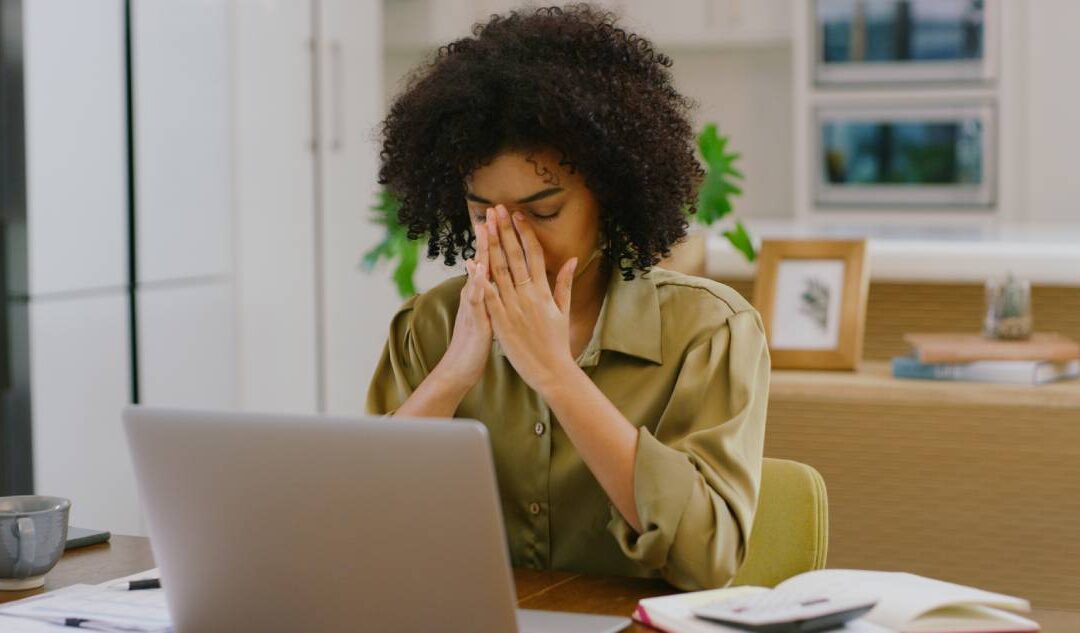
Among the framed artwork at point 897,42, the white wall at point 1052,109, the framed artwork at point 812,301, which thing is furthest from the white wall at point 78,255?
the white wall at point 1052,109

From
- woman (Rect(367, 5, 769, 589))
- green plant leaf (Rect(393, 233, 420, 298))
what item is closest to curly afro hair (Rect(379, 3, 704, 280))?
woman (Rect(367, 5, 769, 589))

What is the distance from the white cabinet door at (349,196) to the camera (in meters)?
4.57

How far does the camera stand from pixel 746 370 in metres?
1.56

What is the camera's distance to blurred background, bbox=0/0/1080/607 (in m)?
2.78

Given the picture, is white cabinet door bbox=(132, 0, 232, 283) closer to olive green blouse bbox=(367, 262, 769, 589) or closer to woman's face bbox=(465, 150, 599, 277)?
olive green blouse bbox=(367, 262, 769, 589)

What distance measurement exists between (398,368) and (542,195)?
0.31 m

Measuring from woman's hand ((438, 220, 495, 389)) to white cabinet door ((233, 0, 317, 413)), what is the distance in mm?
2664

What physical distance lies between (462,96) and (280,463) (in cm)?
63

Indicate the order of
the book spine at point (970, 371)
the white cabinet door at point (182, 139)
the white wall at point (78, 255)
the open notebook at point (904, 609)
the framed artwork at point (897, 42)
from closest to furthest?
the open notebook at point (904, 609)
the book spine at point (970, 371)
the white wall at point (78, 255)
the white cabinet door at point (182, 139)
the framed artwork at point (897, 42)

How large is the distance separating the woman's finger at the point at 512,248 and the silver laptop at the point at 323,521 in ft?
1.66

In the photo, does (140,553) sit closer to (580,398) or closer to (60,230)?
(580,398)

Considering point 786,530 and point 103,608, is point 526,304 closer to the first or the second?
point 786,530

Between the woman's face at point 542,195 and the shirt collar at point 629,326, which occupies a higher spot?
the woman's face at point 542,195

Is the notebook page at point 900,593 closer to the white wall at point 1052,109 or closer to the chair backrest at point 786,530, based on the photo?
the chair backrest at point 786,530
